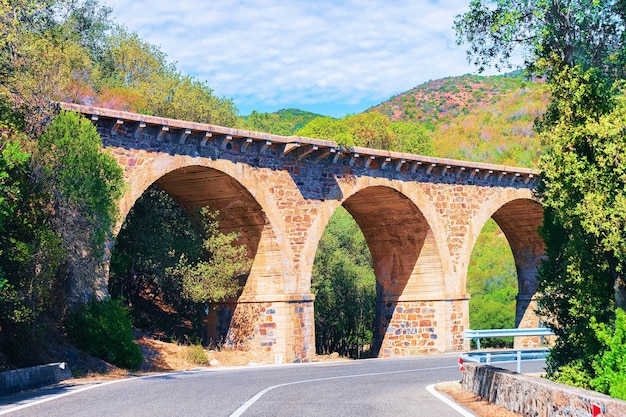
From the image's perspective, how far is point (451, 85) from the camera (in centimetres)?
11356

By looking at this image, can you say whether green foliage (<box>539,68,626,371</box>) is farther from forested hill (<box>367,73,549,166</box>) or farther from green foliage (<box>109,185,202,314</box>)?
forested hill (<box>367,73,549,166</box>)

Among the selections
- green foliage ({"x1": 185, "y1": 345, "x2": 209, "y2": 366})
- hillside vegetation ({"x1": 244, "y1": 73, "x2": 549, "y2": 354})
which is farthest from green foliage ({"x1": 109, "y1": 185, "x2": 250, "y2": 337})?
hillside vegetation ({"x1": 244, "y1": 73, "x2": 549, "y2": 354})

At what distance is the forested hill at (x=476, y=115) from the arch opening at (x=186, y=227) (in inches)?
1387

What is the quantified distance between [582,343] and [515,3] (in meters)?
5.77

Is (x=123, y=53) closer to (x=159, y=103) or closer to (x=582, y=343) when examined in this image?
(x=159, y=103)

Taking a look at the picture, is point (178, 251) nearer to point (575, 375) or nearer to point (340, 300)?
point (340, 300)

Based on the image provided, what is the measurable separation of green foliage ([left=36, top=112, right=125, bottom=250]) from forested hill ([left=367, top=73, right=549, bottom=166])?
4258cm

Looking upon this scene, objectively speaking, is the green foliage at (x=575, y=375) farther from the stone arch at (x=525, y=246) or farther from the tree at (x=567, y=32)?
the stone arch at (x=525, y=246)

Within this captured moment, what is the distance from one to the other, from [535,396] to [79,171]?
36.6 ft

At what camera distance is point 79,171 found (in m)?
17.5

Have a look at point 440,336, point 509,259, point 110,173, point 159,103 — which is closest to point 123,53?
point 159,103

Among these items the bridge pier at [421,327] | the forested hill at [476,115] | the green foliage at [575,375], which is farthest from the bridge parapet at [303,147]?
the forested hill at [476,115]

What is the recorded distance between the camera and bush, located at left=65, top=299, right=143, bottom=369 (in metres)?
19.0

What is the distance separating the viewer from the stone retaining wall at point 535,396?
799 cm
